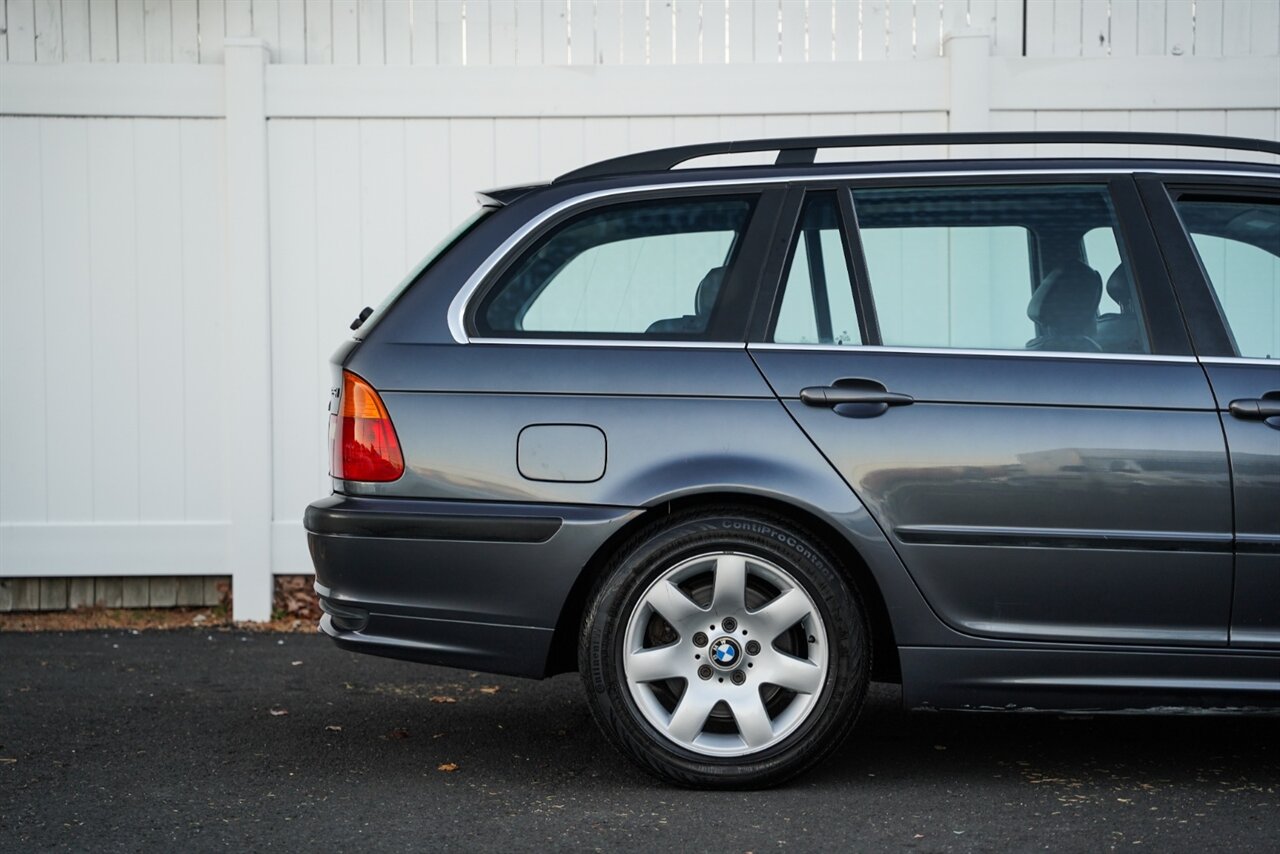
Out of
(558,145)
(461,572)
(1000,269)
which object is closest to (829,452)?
(1000,269)

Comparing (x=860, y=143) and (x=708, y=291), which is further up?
(x=860, y=143)

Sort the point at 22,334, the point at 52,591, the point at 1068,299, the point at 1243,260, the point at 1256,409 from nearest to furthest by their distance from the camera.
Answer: the point at 1256,409, the point at 1068,299, the point at 1243,260, the point at 22,334, the point at 52,591

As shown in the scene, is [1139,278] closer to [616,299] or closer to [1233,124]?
[616,299]

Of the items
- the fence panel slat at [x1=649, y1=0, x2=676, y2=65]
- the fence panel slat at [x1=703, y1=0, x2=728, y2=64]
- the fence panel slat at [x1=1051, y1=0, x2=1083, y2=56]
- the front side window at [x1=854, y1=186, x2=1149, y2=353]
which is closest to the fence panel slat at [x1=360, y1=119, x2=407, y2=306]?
the fence panel slat at [x1=649, y1=0, x2=676, y2=65]

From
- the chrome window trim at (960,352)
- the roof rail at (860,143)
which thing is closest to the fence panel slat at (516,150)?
the roof rail at (860,143)

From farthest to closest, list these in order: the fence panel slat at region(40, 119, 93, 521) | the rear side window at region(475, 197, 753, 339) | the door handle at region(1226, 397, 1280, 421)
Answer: the fence panel slat at region(40, 119, 93, 521) < the rear side window at region(475, 197, 753, 339) < the door handle at region(1226, 397, 1280, 421)

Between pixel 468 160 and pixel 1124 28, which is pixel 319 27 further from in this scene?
pixel 1124 28

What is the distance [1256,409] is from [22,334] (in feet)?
17.4

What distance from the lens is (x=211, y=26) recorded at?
6.82 m

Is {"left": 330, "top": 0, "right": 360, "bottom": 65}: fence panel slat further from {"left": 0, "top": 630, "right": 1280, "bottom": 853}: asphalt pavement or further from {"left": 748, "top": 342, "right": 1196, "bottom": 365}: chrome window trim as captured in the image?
{"left": 748, "top": 342, "right": 1196, "bottom": 365}: chrome window trim

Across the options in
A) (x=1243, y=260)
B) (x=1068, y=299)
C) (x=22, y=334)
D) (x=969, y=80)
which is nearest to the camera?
(x=1068, y=299)

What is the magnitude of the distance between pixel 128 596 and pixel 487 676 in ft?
7.00

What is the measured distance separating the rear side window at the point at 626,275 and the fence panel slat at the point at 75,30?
3.68m

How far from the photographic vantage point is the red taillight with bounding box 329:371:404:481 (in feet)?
13.2
